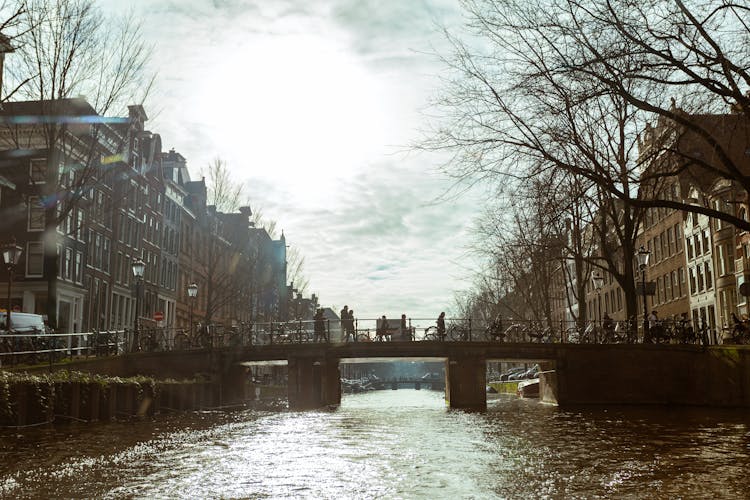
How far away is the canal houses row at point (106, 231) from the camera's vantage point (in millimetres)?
35125

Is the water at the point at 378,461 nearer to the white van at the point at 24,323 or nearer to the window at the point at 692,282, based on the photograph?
the white van at the point at 24,323

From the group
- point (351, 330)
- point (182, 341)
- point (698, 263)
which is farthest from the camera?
point (698, 263)

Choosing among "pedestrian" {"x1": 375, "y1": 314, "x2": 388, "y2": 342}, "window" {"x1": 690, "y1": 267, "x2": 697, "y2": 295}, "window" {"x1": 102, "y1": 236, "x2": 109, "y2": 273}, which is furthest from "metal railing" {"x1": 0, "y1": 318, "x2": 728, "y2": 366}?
"window" {"x1": 690, "y1": 267, "x2": 697, "y2": 295}

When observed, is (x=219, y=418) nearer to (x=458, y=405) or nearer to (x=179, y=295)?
(x=458, y=405)

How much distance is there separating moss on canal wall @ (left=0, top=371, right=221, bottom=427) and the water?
0.73m

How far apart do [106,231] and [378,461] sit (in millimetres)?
43525

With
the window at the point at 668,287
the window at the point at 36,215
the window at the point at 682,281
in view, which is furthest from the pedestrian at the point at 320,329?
the window at the point at 668,287

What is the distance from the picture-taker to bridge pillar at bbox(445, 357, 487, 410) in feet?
125

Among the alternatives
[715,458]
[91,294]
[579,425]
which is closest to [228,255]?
[91,294]

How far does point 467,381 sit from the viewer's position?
38.5m

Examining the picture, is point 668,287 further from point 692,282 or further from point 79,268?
point 79,268

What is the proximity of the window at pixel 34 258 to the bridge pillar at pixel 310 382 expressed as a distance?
16.8 m

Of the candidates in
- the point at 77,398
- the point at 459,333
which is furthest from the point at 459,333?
the point at 77,398

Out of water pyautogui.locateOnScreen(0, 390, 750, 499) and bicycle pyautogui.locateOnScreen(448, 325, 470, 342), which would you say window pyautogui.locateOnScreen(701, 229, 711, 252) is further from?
water pyautogui.locateOnScreen(0, 390, 750, 499)
